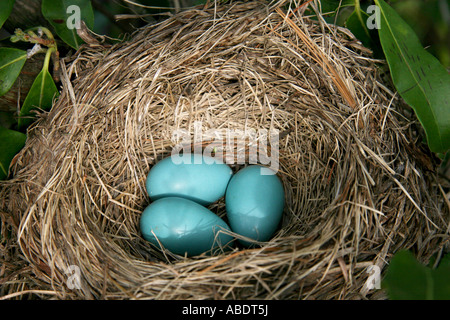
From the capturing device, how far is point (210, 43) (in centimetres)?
107

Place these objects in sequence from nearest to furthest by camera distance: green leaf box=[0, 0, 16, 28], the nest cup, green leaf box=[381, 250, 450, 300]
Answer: green leaf box=[381, 250, 450, 300] < the nest cup < green leaf box=[0, 0, 16, 28]

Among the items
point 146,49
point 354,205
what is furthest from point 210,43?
point 354,205

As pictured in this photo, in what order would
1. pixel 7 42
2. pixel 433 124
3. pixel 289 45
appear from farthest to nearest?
pixel 7 42 → pixel 289 45 → pixel 433 124

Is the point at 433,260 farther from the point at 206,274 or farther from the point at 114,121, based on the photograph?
the point at 114,121

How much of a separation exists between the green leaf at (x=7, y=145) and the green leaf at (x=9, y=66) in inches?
4.8

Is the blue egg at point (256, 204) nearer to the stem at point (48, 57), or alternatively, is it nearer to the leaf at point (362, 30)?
the leaf at point (362, 30)

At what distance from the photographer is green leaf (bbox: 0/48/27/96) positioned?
1.09 m

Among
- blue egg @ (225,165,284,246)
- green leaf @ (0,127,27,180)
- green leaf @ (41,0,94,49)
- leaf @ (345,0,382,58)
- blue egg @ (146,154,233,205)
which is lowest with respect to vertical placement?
blue egg @ (225,165,284,246)

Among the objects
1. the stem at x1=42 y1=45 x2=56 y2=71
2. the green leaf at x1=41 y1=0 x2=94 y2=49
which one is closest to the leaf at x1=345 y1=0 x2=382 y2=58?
the green leaf at x1=41 y1=0 x2=94 y2=49

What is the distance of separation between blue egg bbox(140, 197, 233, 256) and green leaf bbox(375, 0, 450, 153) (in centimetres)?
60

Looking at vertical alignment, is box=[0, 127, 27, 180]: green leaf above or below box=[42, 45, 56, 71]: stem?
below

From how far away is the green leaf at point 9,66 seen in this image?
1.09 m

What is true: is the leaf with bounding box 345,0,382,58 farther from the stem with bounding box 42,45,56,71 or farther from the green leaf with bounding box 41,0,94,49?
the stem with bounding box 42,45,56,71
